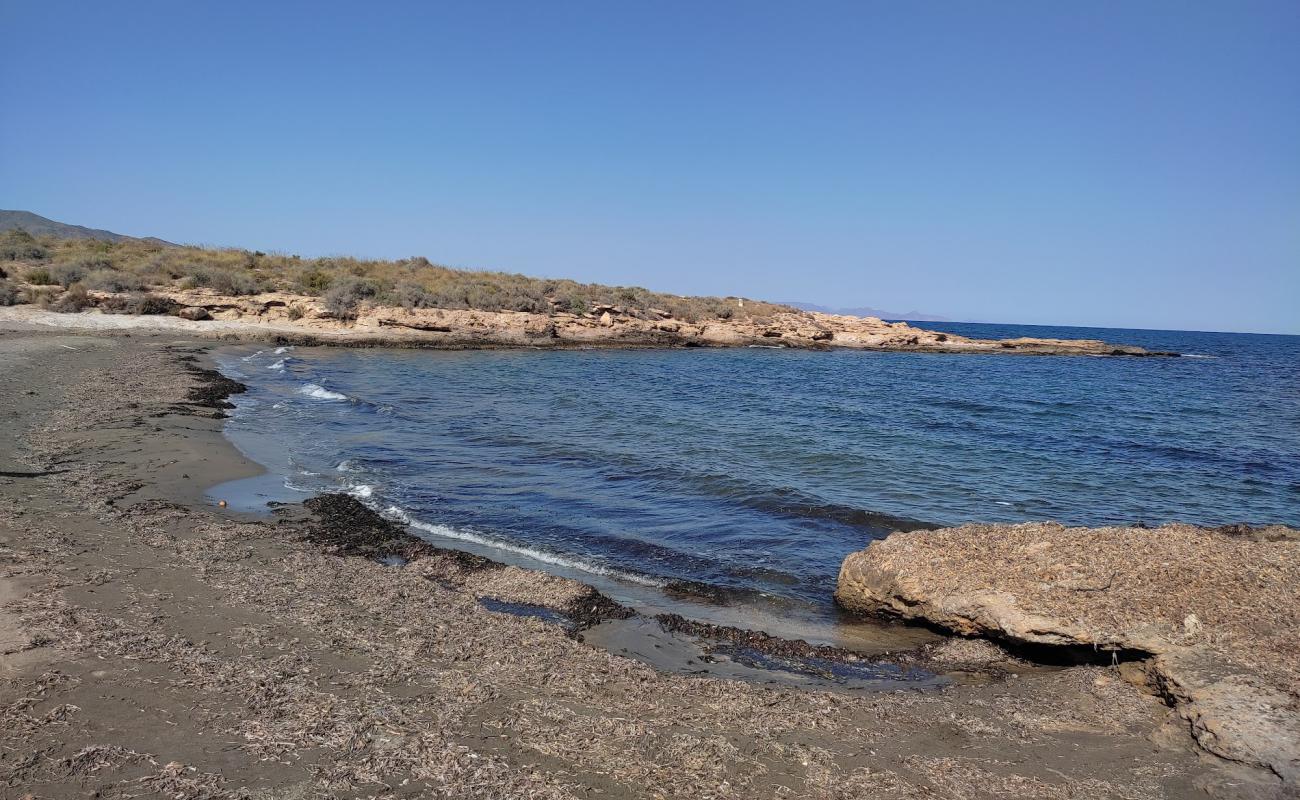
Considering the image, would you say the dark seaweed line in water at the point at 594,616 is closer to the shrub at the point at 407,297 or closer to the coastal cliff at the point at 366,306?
the coastal cliff at the point at 366,306

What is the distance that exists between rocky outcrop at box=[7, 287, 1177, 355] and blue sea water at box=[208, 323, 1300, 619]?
18.3ft

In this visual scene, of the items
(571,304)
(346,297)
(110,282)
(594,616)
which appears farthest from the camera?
(571,304)

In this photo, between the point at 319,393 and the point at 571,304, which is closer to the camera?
the point at 319,393

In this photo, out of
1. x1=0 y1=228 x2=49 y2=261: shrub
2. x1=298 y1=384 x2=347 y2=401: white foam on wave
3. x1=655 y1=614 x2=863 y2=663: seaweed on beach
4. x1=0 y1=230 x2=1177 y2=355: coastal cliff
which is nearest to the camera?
x1=655 y1=614 x2=863 y2=663: seaweed on beach

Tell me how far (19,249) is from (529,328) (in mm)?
28708

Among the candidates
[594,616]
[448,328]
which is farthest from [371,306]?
[594,616]

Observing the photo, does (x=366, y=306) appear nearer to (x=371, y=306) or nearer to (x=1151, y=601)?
(x=371, y=306)

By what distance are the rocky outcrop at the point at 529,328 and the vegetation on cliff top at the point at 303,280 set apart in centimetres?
131

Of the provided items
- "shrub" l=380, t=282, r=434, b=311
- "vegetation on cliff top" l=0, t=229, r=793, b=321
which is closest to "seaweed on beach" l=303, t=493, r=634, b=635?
"vegetation on cliff top" l=0, t=229, r=793, b=321

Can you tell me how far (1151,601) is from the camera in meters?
6.01

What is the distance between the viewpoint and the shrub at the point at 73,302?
31.5 meters

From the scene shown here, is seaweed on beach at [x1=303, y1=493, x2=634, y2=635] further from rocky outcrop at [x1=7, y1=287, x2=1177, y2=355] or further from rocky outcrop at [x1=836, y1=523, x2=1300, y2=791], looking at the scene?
rocky outcrop at [x1=7, y1=287, x2=1177, y2=355]

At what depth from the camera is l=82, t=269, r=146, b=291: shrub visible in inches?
1388

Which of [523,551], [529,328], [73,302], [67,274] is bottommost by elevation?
[523,551]
